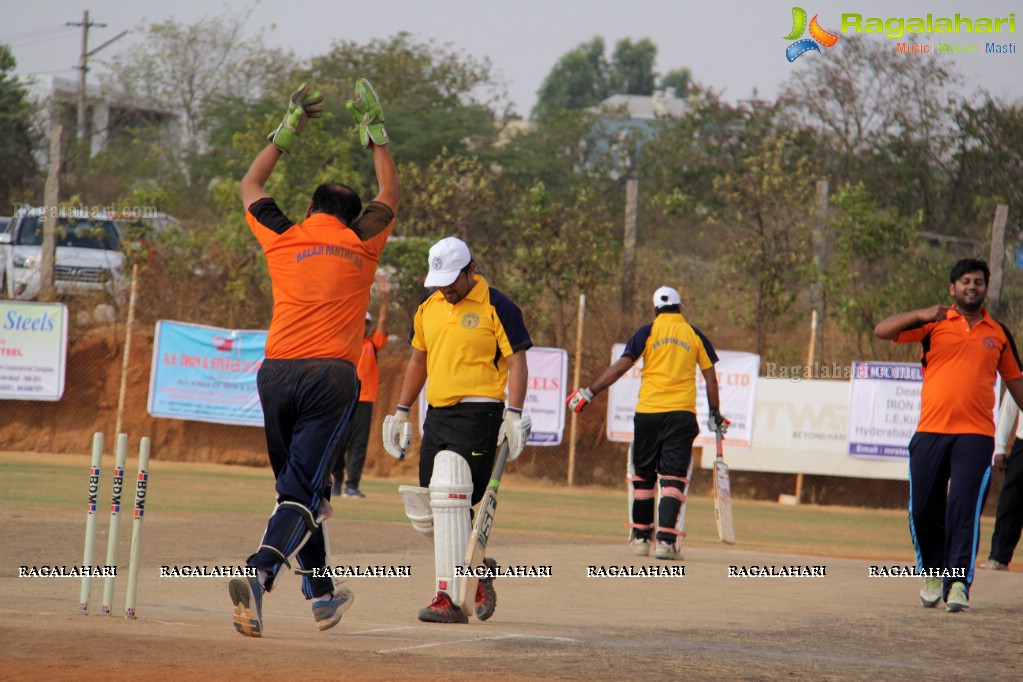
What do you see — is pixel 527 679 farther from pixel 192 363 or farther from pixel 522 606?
pixel 192 363

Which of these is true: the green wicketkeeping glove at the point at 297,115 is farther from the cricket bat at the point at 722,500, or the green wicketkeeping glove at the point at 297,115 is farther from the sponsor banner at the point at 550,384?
the sponsor banner at the point at 550,384

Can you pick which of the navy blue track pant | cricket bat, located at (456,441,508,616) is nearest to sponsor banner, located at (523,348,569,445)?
the navy blue track pant

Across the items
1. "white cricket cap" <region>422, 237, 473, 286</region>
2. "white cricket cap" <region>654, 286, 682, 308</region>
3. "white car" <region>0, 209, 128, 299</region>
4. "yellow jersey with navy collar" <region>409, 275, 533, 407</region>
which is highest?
"white car" <region>0, 209, 128, 299</region>

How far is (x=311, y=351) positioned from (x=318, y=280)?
37 centimetres

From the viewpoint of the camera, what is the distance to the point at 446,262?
7.70m

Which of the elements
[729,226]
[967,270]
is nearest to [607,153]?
[729,226]

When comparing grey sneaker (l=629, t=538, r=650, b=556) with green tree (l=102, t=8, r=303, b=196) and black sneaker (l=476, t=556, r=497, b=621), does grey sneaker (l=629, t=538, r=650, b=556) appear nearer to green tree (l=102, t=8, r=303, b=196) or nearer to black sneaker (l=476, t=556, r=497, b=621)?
black sneaker (l=476, t=556, r=497, b=621)

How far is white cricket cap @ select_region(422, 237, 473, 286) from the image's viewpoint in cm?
769

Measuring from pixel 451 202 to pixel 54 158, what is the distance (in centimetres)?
764

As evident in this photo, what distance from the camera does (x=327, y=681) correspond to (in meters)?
5.50

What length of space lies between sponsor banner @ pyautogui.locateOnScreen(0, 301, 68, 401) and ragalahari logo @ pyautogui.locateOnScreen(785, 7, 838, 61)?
14.1m

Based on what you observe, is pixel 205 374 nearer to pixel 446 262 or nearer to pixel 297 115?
pixel 446 262

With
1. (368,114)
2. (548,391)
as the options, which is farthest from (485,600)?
(548,391)

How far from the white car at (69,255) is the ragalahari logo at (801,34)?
13.1 meters
